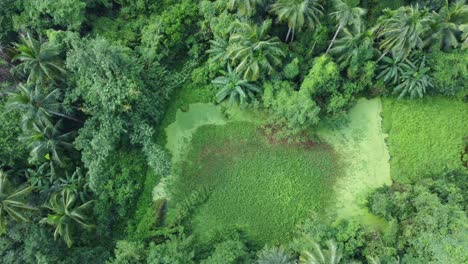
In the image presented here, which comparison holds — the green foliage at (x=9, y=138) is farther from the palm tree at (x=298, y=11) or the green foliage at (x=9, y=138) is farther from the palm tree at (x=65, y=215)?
the palm tree at (x=298, y=11)

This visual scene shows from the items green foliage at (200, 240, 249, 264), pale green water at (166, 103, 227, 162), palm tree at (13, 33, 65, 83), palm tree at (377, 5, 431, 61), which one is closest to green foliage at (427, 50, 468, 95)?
Result: palm tree at (377, 5, 431, 61)

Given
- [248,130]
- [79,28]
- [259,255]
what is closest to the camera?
[259,255]

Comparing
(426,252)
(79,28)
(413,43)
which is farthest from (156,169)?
(413,43)

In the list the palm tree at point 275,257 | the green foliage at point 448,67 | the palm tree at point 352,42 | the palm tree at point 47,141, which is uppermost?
the palm tree at point 352,42

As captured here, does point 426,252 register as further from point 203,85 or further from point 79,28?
point 79,28

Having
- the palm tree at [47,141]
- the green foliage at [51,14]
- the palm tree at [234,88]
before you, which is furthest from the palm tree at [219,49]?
the palm tree at [47,141]

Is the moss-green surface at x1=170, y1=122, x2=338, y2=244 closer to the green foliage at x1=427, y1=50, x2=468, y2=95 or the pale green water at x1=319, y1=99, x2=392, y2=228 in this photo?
the pale green water at x1=319, y1=99, x2=392, y2=228
